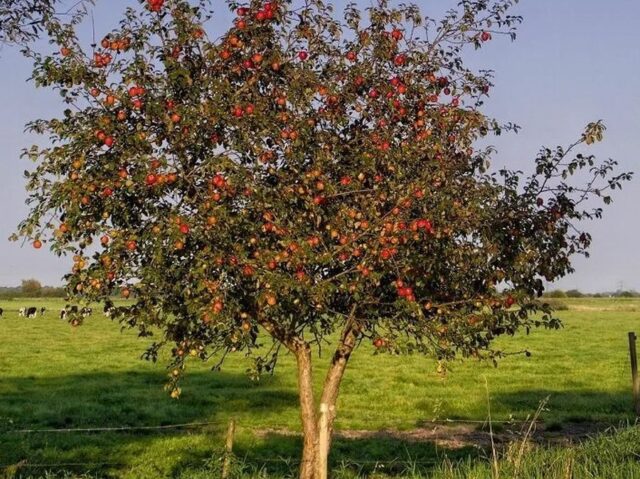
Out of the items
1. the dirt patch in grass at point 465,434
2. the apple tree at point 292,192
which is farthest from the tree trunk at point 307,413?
the dirt patch in grass at point 465,434

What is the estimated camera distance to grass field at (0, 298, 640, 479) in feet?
55.9

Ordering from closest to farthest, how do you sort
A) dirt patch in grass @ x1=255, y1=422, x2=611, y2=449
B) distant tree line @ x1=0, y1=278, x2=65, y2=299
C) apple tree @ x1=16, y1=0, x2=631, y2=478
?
apple tree @ x1=16, y1=0, x2=631, y2=478 < dirt patch in grass @ x1=255, y1=422, x2=611, y2=449 < distant tree line @ x1=0, y1=278, x2=65, y2=299

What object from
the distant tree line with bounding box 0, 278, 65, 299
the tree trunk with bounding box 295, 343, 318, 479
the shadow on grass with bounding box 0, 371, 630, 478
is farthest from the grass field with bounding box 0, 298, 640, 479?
the distant tree line with bounding box 0, 278, 65, 299

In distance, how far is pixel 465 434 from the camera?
21281 millimetres

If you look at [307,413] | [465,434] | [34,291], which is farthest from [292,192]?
[34,291]

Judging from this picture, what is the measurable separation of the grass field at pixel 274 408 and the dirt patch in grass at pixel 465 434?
16 cm

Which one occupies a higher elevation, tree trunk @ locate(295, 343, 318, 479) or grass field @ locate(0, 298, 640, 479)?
tree trunk @ locate(295, 343, 318, 479)

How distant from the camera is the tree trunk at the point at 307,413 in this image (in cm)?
1165

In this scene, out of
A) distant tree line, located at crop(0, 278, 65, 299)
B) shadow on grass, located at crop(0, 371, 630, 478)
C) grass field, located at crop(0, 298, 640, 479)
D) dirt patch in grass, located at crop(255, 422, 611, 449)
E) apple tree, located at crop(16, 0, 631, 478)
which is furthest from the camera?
distant tree line, located at crop(0, 278, 65, 299)

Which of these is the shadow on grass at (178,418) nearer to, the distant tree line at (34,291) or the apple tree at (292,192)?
the apple tree at (292,192)

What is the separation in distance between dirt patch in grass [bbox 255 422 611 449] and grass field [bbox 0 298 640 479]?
0.16 metres

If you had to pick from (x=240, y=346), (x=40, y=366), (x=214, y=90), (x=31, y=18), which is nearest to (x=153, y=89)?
(x=214, y=90)

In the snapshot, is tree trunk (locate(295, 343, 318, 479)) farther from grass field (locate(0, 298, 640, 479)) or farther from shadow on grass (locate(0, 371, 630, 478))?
shadow on grass (locate(0, 371, 630, 478))

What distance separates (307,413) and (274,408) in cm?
1416
